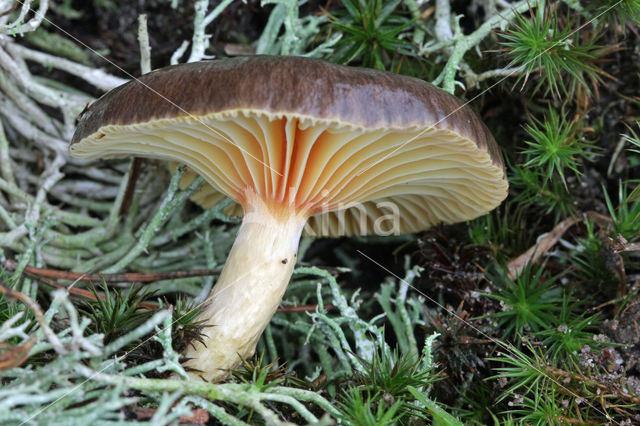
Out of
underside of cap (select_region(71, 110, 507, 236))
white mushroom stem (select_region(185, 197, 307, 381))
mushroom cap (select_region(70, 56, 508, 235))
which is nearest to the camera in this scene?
mushroom cap (select_region(70, 56, 508, 235))

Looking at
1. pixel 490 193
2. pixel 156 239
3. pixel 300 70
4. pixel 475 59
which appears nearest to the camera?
pixel 300 70

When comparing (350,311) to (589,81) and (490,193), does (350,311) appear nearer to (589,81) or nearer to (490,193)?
(490,193)

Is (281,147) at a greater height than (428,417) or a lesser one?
greater

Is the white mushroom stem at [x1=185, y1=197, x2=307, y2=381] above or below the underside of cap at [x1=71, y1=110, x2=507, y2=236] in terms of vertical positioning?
below

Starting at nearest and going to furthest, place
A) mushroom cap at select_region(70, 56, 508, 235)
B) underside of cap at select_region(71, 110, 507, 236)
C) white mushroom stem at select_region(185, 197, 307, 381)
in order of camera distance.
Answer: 1. mushroom cap at select_region(70, 56, 508, 235)
2. underside of cap at select_region(71, 110, 507, 236)
3. white mushroom stem at select_region(185, 197, 307, 381)

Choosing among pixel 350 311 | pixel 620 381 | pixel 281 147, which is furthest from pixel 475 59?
pixel 620 381

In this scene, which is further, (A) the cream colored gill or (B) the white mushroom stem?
(B) the white mushroom stem

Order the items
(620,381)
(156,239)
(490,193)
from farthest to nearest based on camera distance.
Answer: (156,239)
(490,193)
(620,381)

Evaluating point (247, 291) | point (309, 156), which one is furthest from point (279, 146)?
point (247, 291)
